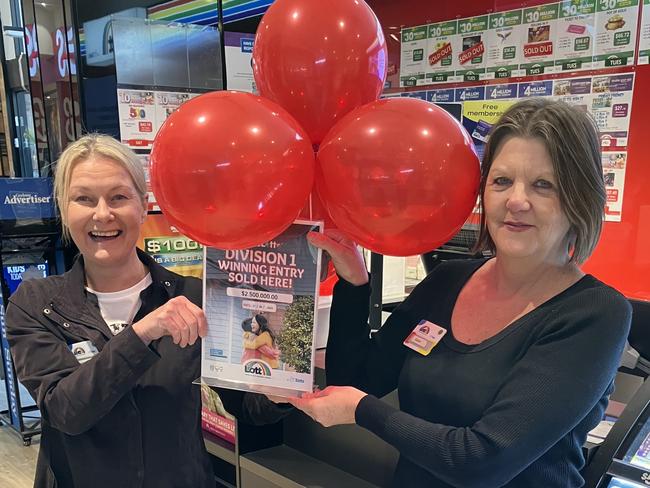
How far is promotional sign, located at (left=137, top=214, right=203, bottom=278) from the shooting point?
9.62 feet

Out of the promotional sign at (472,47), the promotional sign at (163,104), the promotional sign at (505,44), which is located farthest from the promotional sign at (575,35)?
the promotional sign at (163,104)

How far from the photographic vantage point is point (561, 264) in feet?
3.83

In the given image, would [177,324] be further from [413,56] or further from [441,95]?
[413,56]

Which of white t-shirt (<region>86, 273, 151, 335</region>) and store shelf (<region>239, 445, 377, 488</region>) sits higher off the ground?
white t-shirt (<region>86, 273, 151, 335</region>)

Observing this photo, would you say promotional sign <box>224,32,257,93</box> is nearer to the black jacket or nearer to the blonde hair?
the blonde hair

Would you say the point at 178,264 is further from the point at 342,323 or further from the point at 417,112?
the point at 417,112

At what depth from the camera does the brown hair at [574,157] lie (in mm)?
1054

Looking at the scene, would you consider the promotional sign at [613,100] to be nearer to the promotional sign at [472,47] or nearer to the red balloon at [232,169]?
the promotional sign at [472,47]

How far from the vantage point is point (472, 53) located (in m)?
4.30

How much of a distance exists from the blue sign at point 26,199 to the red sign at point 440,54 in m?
2.88

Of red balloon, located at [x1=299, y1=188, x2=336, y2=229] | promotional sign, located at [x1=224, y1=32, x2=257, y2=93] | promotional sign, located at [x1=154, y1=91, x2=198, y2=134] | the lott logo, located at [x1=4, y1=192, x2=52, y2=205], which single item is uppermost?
promotional sign, located at [x1=224, y1=32, x2=257, y2=93]

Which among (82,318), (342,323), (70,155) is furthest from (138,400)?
(70,155)

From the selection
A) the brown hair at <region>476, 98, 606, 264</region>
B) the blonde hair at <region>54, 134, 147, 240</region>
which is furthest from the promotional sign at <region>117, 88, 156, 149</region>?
the brown hair at <region>476, 98, 606, 264</region>

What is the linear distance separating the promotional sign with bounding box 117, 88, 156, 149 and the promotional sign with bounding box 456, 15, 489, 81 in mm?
2431
